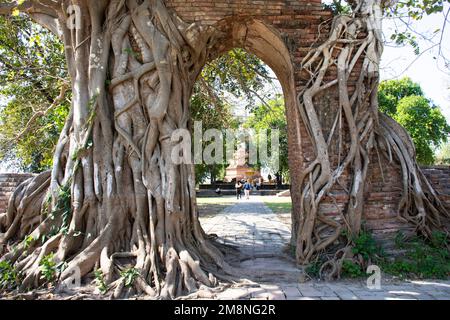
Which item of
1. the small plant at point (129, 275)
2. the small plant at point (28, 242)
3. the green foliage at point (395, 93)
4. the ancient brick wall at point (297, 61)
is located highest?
the green foliage at point (395, 93)

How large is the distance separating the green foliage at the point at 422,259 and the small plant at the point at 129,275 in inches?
107

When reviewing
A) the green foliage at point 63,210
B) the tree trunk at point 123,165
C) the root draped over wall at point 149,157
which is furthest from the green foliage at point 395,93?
the green foliage at point 63,210

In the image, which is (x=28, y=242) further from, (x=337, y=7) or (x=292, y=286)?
(x=337, y=7)

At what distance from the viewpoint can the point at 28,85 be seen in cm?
859

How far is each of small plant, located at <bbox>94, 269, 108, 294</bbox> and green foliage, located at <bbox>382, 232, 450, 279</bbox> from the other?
2996 millimetres

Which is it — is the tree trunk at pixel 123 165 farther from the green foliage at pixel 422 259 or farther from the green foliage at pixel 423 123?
the green foliage at pixel 423 123

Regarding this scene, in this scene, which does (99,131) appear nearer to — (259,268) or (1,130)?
(259,268)

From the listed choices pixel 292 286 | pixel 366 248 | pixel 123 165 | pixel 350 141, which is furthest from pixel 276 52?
pixel 292 286

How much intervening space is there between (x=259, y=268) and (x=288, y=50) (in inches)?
113

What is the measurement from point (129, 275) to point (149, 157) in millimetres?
1329

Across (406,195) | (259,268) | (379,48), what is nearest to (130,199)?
(259,268)

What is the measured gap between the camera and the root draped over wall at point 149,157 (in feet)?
12.3
